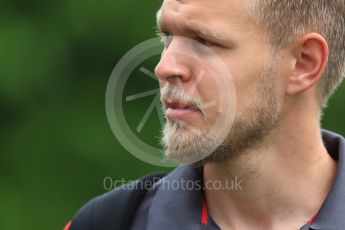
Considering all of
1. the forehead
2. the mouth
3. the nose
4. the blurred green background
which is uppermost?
the forehead

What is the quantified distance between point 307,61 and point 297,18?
0.46 feet

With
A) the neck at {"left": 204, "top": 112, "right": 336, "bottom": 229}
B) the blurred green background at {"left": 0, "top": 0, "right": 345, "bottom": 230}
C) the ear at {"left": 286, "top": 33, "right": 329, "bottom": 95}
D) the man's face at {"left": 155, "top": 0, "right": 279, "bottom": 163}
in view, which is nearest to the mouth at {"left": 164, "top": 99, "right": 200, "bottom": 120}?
the man's face at {"left": 155, "top": 0, "right": 279, "bottom": 163}

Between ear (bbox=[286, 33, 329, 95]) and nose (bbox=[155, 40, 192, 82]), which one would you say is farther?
ear (bbox=[286, 33, 329, 95])

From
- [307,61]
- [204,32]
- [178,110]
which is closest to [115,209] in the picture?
[178,110]

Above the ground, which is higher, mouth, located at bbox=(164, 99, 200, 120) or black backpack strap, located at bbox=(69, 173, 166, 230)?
mouth, located at bbox=(164, 99, 200, 120)

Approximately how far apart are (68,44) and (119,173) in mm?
926

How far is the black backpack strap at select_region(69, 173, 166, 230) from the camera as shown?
10.0 feet

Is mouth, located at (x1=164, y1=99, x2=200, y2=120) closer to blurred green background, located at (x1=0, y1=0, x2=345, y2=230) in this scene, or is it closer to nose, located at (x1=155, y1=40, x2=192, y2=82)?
nose, located at (x1=155, y1=40, x2=192, y2=82)

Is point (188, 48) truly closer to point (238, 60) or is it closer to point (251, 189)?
point (238, 60)

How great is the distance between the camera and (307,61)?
3098mm

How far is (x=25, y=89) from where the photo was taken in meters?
6.58

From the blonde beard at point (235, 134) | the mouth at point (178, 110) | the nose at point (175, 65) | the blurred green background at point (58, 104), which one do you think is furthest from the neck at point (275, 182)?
the blurred green background at point (58, 104)

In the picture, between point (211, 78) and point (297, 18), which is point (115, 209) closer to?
point (211, 78)

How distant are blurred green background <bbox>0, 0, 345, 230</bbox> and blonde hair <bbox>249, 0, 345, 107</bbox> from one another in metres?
3.32
